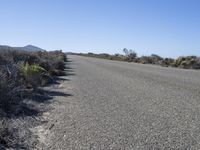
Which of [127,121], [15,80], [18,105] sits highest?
[15,80]

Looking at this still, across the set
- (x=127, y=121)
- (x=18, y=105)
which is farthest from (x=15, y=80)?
(x=127, y=121)

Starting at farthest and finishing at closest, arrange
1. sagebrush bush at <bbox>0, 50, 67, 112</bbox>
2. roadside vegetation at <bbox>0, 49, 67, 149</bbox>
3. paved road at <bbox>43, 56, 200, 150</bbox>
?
sagebrush bush at <bbox>0, 50, 67, 112</bbox>, roadside vegetation at <bbox>0, 49, 67, 149</bbox>, paved road at <bbox>43, 56, 200, 150</bbox>

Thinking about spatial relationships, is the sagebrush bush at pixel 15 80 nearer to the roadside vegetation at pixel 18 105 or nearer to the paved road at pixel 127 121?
the roadside vegetation at pixel 18 105

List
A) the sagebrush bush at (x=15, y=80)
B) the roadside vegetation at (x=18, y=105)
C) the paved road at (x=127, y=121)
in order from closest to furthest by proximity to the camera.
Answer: the paved road at (x=127, y=121), the roadside vegetation at (x=18, y=105), the sagebrush bush at (x=15, y=80)

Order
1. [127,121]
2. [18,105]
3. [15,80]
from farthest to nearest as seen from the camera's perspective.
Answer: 1. [15,80]
2. [18,105]
3. [127,121]

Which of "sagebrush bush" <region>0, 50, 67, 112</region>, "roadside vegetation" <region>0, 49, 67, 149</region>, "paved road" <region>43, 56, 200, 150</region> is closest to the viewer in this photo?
"paved road" <region>43, 56, 200, 150</region>

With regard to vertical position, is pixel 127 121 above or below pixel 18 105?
above

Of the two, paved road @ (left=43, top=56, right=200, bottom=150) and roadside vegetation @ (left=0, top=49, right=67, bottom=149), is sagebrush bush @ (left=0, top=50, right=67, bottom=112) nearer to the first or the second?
roadside vegetation @ (left=0, top=49, right=67, bottom=149)

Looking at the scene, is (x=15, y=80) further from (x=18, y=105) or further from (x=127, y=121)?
(x=127, y=121)

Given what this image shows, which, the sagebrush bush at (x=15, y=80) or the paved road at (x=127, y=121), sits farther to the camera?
the sagebrush bush at (x=15, y=80)

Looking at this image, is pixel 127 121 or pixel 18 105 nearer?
pixel 127 121

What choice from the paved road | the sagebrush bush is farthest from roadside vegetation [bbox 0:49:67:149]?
the paved road

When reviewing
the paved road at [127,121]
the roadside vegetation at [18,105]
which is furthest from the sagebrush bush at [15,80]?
the paved road at [127,121]

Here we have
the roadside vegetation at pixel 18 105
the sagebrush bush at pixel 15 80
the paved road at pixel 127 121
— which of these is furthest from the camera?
the sagebrush bush at pixel 15 80
